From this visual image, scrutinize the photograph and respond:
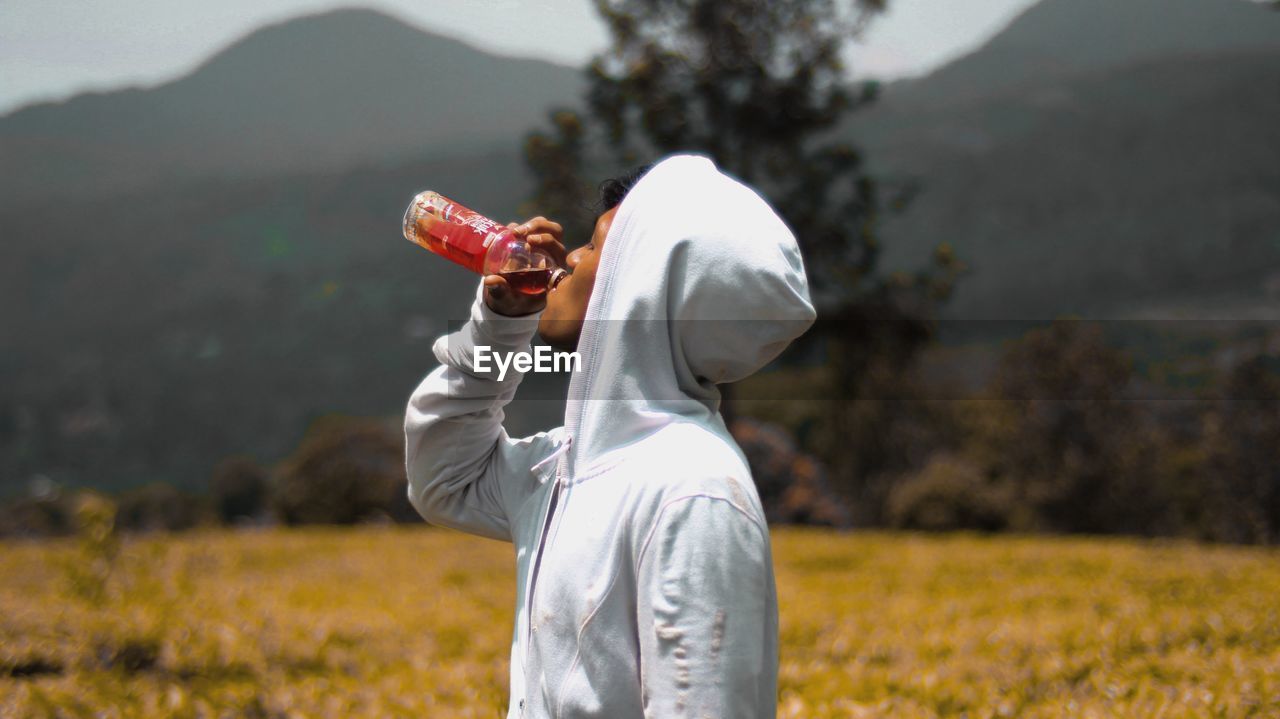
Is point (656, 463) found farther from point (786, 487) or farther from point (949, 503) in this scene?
point (949, 503)

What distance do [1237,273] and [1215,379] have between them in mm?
9937

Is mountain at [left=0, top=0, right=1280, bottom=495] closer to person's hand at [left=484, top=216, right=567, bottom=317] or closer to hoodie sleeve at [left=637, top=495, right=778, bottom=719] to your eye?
person's hand at [left=484, top=216, right=567, bottom=317]

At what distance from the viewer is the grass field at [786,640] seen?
9.07 feet

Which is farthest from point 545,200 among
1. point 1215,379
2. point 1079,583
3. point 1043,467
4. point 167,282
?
point 167,282

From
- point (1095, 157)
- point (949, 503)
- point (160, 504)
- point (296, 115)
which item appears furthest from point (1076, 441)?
point (296, 115)

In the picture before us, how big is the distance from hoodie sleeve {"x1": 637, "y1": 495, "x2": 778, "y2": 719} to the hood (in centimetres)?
16

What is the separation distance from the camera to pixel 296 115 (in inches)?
969

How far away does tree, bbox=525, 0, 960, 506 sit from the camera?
7.97m

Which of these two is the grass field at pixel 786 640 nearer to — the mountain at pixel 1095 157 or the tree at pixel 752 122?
the tree at pixel 752 122

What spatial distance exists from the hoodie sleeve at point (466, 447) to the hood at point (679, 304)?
17cm

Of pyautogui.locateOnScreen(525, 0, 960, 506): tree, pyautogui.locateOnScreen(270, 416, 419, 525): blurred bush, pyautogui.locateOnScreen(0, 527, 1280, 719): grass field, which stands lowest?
pyautogui.locateOnScreen(270, 416, 419, 525): blurred bush

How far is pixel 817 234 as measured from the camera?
330 inches

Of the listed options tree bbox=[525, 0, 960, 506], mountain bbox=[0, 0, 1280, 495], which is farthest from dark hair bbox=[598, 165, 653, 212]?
mountain bbox=[0, 0, 1280, 495]

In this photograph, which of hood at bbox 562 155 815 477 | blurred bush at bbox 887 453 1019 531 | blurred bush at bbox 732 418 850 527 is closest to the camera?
hood at bbox 562 155 815 477
